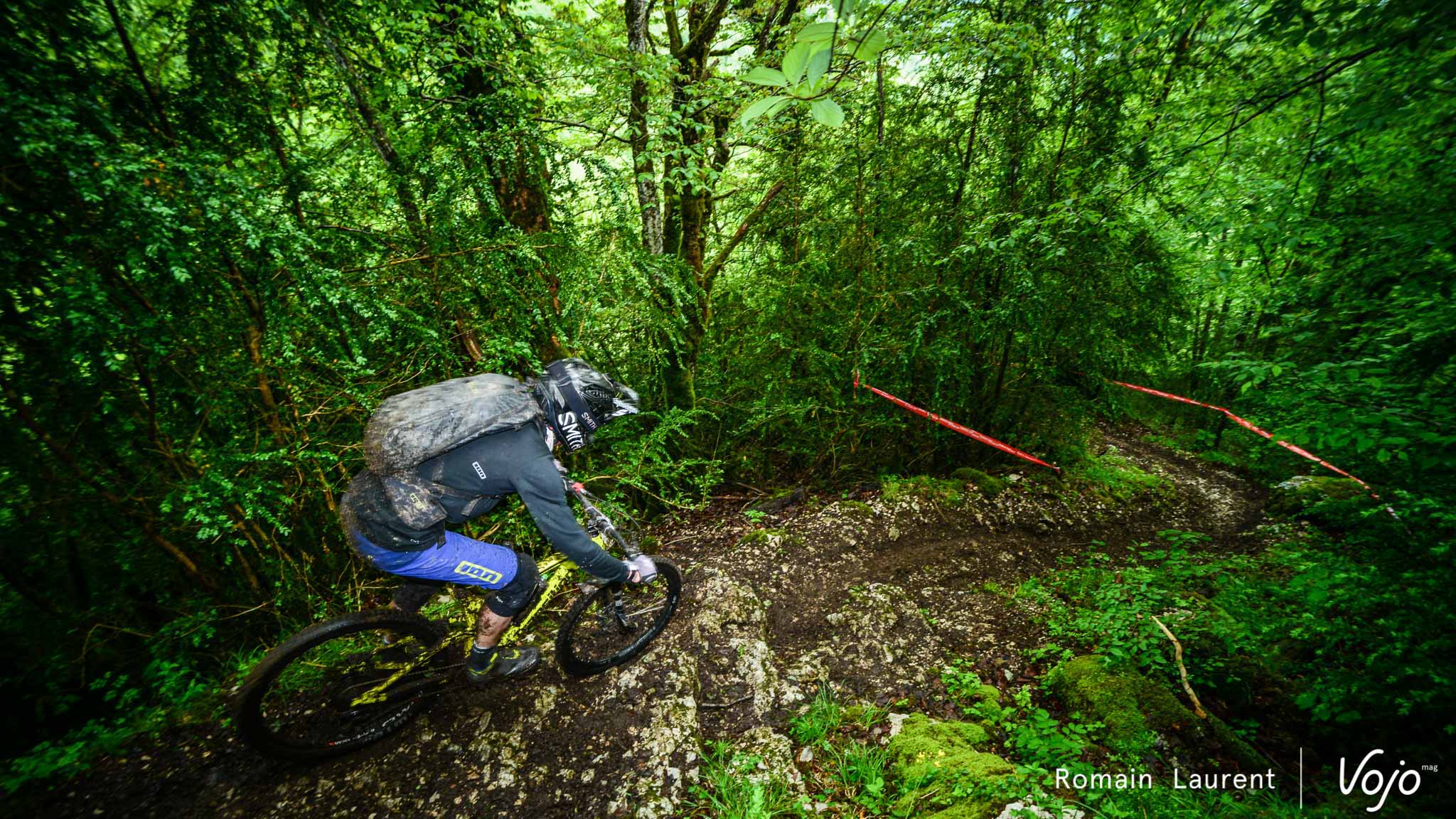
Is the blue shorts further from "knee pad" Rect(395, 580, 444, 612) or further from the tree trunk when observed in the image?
the tree trunk

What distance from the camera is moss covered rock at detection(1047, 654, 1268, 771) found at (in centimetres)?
288

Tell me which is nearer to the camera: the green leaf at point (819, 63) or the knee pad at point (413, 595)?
the green leaf at point (819, 63)

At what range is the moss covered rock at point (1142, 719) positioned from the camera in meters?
2.88

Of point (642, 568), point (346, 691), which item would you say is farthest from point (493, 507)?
point (346, 691)

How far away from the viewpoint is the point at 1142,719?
303 centimetres

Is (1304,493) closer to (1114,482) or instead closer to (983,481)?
(1114,482)

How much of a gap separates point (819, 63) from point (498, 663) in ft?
13.6

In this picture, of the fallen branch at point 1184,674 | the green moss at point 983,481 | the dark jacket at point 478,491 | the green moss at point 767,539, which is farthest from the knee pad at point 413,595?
the green moss at point 983,481

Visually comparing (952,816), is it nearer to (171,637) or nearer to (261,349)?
(261,349)

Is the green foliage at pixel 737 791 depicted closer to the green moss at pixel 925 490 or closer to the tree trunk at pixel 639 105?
the green moss at pixel 925 490

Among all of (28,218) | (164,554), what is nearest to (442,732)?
(164,554)

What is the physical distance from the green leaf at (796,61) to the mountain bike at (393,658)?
2.85 meters

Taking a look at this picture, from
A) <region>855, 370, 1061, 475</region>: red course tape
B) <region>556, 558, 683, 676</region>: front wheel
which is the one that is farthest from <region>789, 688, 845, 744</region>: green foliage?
<region>855, 370, 1061, 475</region>: red course tape

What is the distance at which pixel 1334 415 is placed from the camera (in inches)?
117
